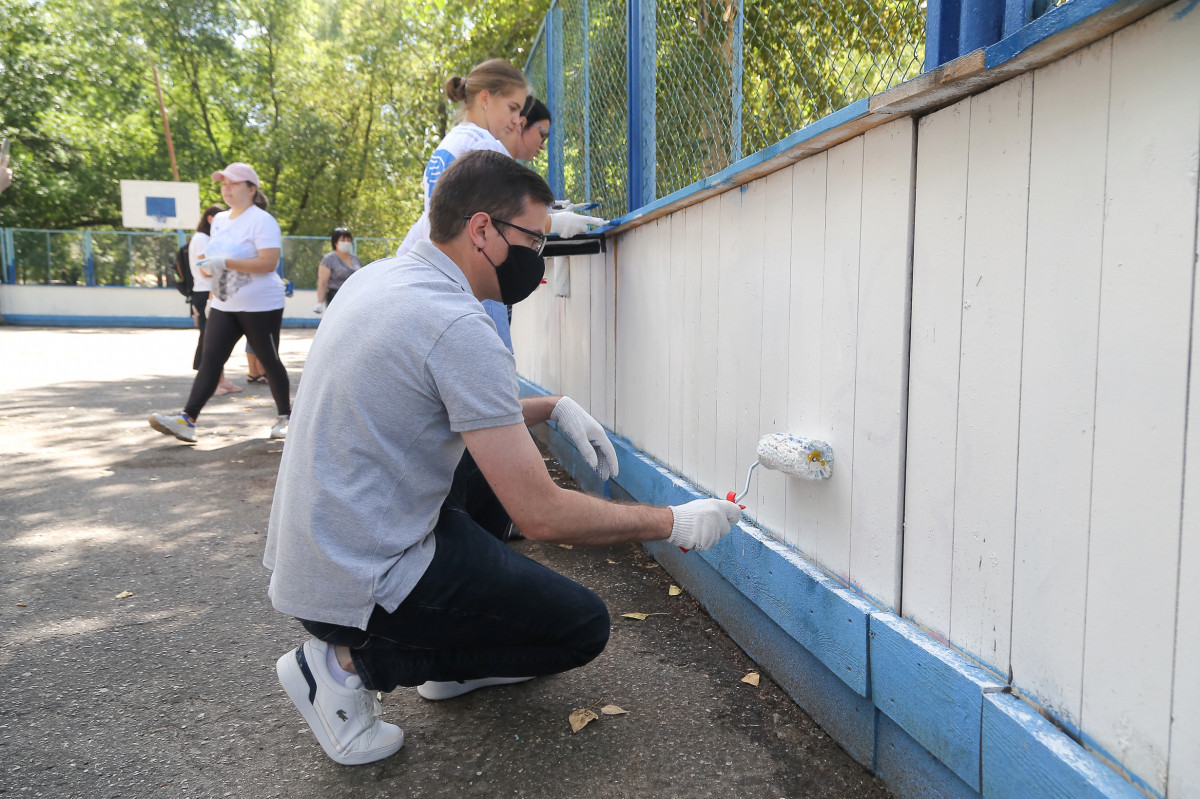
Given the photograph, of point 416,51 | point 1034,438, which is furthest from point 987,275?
point 416,51

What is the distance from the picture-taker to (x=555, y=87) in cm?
638

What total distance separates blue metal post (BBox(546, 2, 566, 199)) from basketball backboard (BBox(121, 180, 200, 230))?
1924 centimetres

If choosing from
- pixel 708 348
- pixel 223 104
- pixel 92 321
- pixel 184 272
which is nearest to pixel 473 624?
pixel 708 348

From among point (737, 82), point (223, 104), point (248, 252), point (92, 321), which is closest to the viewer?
point (737, 82)

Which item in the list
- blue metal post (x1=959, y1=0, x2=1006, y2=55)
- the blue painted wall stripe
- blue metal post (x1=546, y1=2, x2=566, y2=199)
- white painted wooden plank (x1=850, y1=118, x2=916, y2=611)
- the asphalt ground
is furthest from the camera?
blue metal post (x1=546, y1=2, x2=566, y2=199)

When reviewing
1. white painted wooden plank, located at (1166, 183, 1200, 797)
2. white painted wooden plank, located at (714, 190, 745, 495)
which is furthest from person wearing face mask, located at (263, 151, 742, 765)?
white painted wooden plank, located at (1166, 183, 1200, 797)

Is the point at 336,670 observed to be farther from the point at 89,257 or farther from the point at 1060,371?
Result: the point at 89,257

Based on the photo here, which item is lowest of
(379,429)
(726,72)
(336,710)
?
(336,710)

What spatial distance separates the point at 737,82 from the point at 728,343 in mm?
850

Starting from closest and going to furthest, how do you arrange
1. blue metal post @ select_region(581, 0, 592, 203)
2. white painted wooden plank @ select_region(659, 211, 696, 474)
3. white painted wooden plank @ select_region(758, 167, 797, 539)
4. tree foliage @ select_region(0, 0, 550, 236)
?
white painted wooden plank @ select_region(758, 167, 797, 539)
white painted wooden plank @ select_region(659, 211, 696, 474)
blue metal post @ select_region(581, 0, 592, 203)
tree foliage @ select_region(0, 0, 550, 236)

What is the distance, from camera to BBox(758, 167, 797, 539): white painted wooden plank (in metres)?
2.37

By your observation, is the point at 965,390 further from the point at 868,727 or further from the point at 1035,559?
the point at 868,727

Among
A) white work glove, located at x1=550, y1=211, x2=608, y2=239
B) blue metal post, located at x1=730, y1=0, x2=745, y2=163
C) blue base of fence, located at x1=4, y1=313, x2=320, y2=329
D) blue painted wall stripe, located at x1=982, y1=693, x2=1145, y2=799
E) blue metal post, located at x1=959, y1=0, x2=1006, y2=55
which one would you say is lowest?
blue painted wall stripe, located at x1=982, y1=693, x2=1145, y2=799

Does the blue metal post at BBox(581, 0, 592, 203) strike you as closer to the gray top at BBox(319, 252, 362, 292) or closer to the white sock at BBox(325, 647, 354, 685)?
the white sock at BBox(325, 647, 354, 685)
